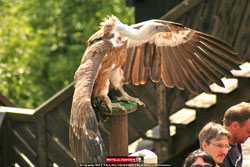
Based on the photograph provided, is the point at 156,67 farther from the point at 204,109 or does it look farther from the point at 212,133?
the point at 204,109

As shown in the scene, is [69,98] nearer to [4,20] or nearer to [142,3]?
[142,3]

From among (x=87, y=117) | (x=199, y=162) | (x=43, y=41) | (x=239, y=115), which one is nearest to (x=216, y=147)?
(x=199, y=162)

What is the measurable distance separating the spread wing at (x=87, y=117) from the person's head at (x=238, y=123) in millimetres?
1266

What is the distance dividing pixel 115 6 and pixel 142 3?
5.50 meters

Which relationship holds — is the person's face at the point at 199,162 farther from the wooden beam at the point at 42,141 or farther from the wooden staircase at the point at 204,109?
the wooden beam at the point at 42,141

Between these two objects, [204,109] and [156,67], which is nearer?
[156,67]

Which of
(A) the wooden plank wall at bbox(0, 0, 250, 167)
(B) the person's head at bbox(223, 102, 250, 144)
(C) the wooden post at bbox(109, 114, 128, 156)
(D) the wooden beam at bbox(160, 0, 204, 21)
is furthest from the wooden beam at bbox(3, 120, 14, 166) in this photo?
(B) the person's head at bbox(223, 102, 250, 144)

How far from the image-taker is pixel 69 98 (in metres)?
6.64

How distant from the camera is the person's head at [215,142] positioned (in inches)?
155

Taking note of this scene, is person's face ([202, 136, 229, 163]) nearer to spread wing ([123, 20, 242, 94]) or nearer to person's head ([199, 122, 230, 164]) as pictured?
person's head ([199, 122, 230, 164])

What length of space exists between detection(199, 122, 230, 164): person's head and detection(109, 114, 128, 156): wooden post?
66 cm

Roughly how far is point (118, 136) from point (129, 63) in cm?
108

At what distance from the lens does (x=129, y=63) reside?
5.08 metres

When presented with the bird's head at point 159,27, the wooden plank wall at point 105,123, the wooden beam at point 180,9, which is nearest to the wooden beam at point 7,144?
the wooden plank wall at point 105,123
